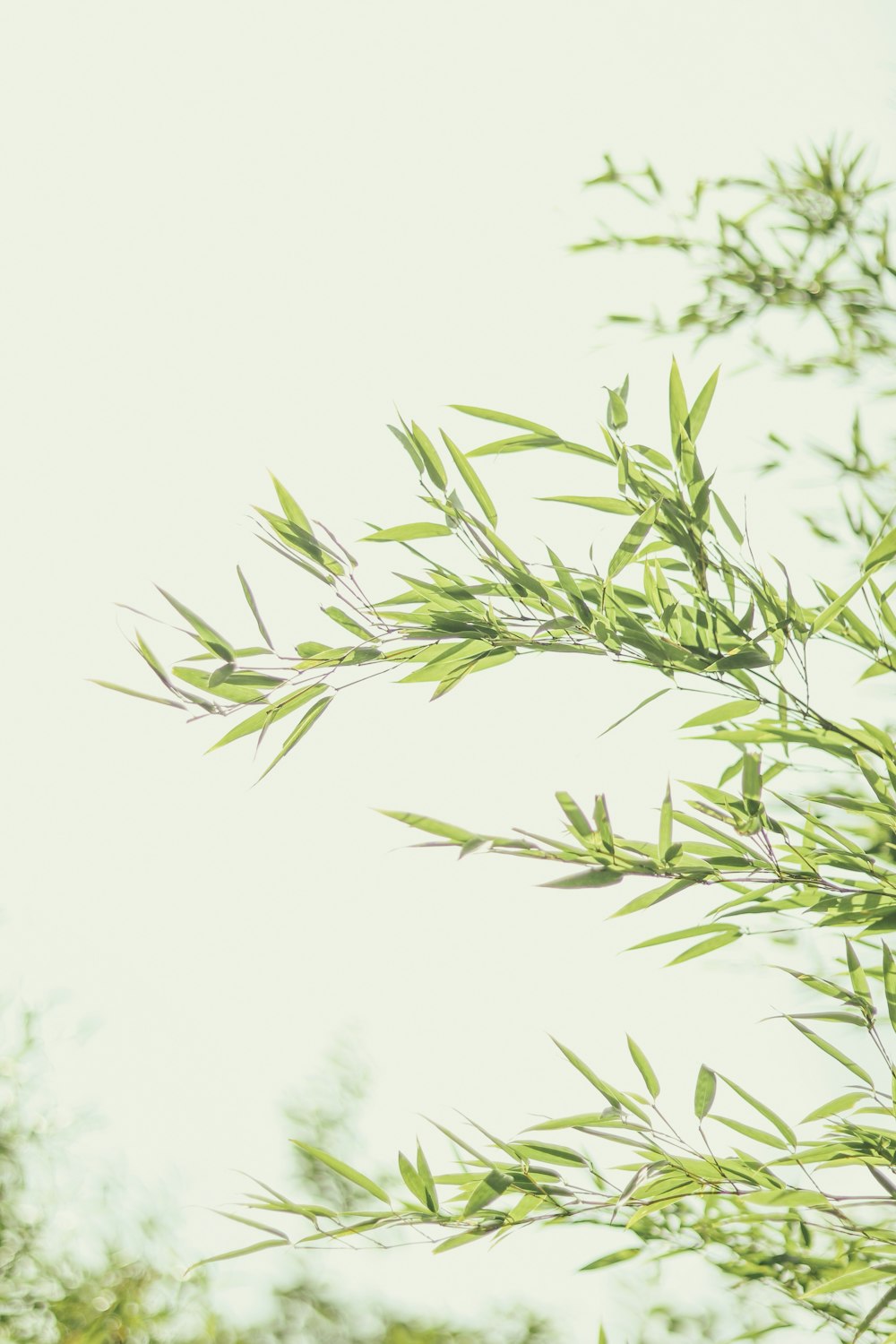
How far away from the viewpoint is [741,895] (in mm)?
1186

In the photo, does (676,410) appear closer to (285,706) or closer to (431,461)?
(431,461)

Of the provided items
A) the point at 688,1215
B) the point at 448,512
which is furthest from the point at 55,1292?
the point at 448,512

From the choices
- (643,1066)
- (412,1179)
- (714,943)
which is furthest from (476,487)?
(412,1179)

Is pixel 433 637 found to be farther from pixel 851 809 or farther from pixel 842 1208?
pixel 842 1208

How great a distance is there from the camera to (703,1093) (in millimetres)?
1189

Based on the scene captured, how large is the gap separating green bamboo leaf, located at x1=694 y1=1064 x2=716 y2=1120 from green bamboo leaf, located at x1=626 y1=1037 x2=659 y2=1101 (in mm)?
90

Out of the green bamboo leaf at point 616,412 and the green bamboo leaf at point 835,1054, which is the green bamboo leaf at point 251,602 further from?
the green bamboo leaf at point 835,1054

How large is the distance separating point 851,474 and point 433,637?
1.43m

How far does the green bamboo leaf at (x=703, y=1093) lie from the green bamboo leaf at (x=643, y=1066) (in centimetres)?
9

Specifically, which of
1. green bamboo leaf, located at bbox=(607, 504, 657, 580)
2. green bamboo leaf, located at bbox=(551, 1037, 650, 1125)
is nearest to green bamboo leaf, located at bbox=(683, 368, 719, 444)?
green bamboo leaf, located at bbox=(607, 504, 657, 580)

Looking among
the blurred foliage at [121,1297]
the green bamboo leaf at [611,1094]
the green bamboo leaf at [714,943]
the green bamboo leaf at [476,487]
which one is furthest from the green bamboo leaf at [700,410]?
the blurred foliage at [121,1297]

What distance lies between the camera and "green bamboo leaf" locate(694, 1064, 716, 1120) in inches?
46.5

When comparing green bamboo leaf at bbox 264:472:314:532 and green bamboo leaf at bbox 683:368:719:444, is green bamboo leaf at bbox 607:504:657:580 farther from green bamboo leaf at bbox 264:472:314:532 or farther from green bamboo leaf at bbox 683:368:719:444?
green bamboo leaf at bbox 264:472:314:532

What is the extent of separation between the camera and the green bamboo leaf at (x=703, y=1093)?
1.18 m
